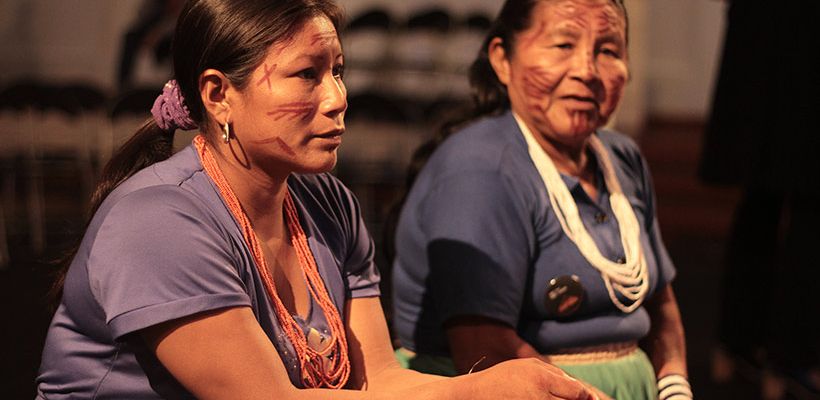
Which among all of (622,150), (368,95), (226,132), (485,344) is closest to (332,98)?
(226,132)

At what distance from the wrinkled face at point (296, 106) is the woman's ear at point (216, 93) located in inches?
0.6

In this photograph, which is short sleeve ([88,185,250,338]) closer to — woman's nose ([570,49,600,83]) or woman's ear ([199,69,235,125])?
woman's ear ([199,69,235,125])

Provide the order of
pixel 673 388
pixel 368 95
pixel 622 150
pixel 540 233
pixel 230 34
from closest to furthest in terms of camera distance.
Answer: pixel 230 34 → pixel 540 233 → pixel 673 388 → pixel 622 150 → pixel 368 95

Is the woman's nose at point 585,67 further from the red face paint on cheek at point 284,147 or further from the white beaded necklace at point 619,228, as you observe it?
the red face paint on cheek at point 284,147

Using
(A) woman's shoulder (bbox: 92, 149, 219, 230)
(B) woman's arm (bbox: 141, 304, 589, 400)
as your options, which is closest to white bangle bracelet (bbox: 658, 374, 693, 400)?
(B) woman's arm (bbox: 141, 304, 589, 400)

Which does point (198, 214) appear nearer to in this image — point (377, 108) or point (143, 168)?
point (143, 168)

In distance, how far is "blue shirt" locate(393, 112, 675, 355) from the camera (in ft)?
6.50

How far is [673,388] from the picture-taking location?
218cm

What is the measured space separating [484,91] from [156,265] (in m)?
1.07

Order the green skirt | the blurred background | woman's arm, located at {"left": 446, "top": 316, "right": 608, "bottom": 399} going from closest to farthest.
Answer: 1. woman's arm, located at {"left": 446, "top": 316, "right": 608, "bottom": 399}
2. the green skirt
3. the blurred background

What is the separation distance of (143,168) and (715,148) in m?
2.81

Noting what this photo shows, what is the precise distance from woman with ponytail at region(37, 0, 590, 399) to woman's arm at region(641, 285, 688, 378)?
72cm

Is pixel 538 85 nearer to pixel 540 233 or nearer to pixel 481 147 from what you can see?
pixel 481 147

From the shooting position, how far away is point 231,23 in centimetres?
150
